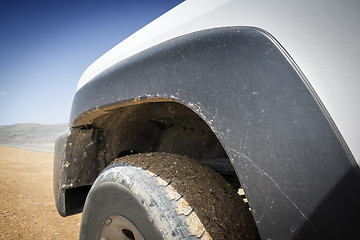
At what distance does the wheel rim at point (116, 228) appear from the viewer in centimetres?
76

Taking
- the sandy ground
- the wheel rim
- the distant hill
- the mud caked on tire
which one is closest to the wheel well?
the mud caked on tire

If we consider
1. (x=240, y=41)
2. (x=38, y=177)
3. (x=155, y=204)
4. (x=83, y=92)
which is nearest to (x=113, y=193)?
(x=155, y=204)

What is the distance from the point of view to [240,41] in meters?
0.49

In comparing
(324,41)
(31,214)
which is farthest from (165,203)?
(31,214)

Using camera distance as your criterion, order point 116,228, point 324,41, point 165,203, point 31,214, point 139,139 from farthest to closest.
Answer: point 31,214
point 139,139
point 116,228
point 165,203
point 324,41

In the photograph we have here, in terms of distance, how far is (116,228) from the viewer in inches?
32.3

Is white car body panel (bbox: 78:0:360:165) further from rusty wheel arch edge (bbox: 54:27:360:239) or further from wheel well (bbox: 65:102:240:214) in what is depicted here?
wheel well (bbox: 65:102:240:214)

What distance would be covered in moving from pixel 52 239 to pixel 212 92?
235 cm

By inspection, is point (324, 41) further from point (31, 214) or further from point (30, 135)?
point (30, 135)

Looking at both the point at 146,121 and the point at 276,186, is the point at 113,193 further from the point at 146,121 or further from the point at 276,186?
the point at 146,121

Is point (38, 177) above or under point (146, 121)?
under

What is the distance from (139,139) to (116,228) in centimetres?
74

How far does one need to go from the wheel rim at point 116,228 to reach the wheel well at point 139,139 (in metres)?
0.49

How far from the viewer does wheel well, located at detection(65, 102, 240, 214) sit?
119 cm
